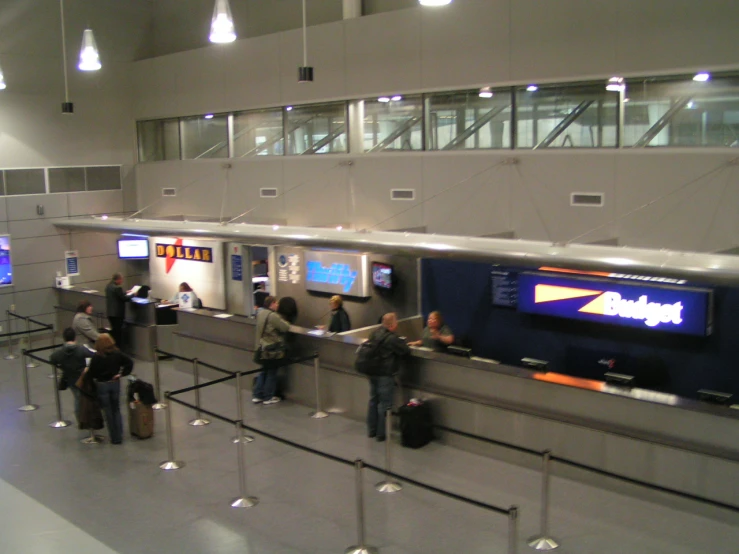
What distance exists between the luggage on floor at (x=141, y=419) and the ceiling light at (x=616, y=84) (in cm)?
787

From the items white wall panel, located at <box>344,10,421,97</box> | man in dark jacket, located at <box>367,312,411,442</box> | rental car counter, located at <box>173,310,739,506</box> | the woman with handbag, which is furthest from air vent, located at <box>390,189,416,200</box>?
man in dark jacket, located at <box>367,312,411,442</box>

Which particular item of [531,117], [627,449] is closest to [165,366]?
[531,117]

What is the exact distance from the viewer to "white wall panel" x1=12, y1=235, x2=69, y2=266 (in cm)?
1736

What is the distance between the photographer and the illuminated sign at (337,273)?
47.1ft

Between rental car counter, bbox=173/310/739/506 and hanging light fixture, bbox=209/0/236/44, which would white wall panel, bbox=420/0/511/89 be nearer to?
rental car counter, bbox=173/310/739/506

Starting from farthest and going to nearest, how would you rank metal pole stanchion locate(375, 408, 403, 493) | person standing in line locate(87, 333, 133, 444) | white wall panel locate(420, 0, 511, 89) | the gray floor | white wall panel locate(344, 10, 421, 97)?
white wall panel locate(344, 10, 421, 97)
white wall panel locate(420, 0, 511, 89)
person standing in line locate(87, 333, 133, 444)
metal pole stanchion locate(375, 408, 403, 493)
the gray floor

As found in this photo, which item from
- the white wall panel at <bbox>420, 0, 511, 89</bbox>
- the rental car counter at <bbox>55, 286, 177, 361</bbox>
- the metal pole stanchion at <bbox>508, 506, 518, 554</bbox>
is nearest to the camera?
the metal pole stanchion at <bbox>508, 506, 518, 554</bbox>

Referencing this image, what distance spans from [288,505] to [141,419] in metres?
3.11

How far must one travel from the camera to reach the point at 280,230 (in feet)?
40.2

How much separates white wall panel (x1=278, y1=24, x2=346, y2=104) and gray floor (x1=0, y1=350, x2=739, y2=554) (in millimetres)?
6865

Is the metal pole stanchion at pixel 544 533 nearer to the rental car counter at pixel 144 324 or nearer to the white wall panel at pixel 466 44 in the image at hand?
the white wall panel at pixel 466 44

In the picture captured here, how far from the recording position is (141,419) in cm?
1034

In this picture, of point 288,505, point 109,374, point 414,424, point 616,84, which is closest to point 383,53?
point 616,84

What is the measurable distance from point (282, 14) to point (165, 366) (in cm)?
775
